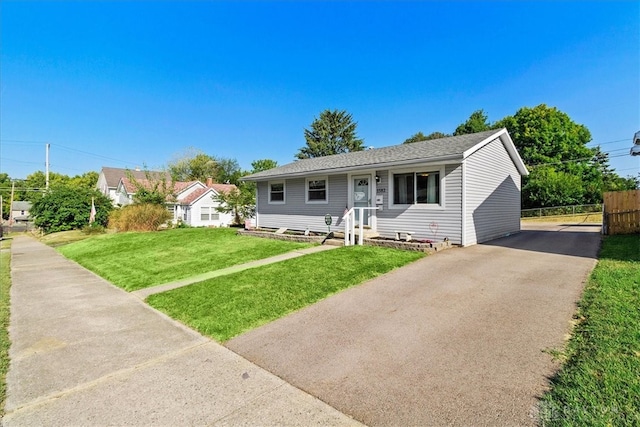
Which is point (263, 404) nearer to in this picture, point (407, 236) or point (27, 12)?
point (407, 236)

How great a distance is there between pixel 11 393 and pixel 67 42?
60.1ft

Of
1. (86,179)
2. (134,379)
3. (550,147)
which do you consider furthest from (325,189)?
(86,179)

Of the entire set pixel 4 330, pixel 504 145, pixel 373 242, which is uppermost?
pixel 504 145

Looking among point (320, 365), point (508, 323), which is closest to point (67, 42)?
point (320, 365)

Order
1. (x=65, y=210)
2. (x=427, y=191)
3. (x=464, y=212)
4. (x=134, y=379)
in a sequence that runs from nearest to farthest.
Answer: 1. (x=134, y=379)
2. (x=464, y=212)
3. (x=427, y=191)
4. (x=65, y=210)

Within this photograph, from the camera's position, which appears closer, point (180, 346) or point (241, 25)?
point (180, 346)

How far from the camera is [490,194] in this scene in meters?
11.9

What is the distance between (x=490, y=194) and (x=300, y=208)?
8169mm

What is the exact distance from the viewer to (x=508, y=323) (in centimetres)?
419

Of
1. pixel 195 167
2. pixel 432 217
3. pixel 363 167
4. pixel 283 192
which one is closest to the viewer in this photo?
pixel 432 217

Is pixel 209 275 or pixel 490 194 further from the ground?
pixel 490 194

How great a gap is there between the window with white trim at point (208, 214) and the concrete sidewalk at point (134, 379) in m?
24.6

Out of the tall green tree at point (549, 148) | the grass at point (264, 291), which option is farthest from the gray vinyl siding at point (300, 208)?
the tall green tree at point (549, 148)

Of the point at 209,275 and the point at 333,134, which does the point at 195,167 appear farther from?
the point at 209,275
